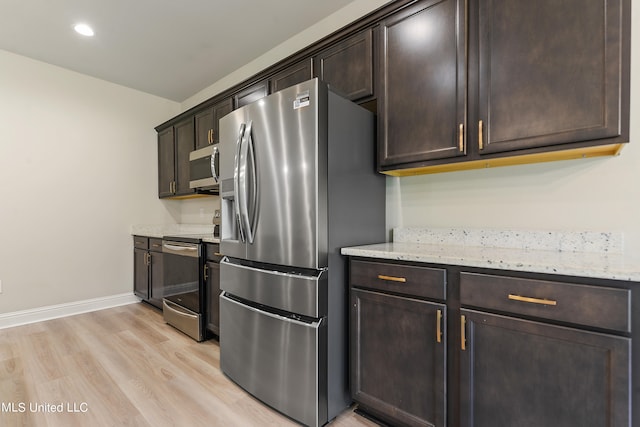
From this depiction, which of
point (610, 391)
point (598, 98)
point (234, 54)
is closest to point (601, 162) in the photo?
point (598, 98)

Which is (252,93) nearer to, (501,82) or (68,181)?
(501,82)

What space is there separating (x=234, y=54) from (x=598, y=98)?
2991 millimetres

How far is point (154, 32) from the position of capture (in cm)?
268

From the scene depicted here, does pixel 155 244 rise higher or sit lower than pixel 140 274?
higher

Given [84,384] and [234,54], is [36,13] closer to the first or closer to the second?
[234,54]

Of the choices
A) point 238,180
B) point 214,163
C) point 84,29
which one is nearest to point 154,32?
point 84,29

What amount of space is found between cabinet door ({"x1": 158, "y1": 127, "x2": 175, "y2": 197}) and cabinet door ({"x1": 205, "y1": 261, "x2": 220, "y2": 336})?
1791 millimetres

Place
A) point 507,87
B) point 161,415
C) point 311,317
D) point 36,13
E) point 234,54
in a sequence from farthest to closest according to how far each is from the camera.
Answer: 1. point 234,54
2. point 36,13
3. point 161,415
4. point 311,317
5. point 507,87

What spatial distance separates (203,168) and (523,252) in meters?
2.93

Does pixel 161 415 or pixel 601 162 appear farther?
pixel 161 415

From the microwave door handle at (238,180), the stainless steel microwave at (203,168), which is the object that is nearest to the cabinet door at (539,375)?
the microwave door handle at (238,180)

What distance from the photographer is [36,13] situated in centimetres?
245

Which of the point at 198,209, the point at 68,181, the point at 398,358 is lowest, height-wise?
the point at 398,358

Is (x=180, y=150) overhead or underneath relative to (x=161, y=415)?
overhead
